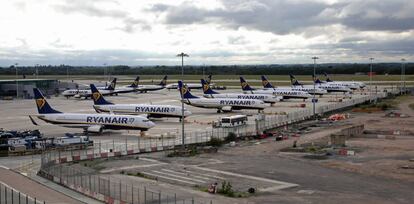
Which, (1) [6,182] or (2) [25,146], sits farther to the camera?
(2) [25,146]

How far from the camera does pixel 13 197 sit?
41.1m

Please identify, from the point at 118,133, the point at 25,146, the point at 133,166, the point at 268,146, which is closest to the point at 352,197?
the point at 133,166

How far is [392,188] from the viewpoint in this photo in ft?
147

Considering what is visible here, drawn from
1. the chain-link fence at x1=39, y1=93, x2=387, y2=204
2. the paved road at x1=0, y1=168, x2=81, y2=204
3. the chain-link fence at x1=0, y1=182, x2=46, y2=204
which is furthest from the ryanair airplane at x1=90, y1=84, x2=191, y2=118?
the chain-link fence at x1=0, y1=182, x2=46, y2=204

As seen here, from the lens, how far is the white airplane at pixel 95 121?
3086 inches

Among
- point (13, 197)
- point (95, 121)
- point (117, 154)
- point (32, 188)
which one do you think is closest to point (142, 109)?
A: point (95, 121)

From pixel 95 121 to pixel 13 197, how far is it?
39.1 m

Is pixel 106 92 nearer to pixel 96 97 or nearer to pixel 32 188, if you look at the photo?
pixel 96 97

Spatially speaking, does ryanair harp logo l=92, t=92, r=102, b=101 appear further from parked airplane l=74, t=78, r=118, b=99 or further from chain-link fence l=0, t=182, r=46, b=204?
parked airplane l=74, t=78, r=118, b=99

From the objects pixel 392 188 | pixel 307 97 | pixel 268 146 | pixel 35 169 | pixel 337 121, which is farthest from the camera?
pixel 307 97

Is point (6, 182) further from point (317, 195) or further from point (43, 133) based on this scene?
point (43, 133)

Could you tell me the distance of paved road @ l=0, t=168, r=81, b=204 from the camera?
40.7 meters

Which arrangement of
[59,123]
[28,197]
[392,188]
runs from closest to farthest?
[28,197], [392,188], [59,123]

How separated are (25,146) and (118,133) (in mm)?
19500
